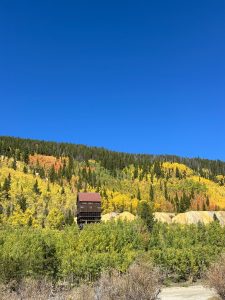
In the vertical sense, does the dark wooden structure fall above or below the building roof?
below

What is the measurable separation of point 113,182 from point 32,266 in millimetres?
123035

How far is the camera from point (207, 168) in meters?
197

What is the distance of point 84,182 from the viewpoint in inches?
5344

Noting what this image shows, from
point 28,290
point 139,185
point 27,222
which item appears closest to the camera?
point 28,290

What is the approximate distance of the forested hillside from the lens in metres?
97.6

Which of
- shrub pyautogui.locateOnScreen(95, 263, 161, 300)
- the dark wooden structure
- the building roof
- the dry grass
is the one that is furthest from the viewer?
the building roof

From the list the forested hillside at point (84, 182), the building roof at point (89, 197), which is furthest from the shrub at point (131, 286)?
the forested hillside at point (84, 182)

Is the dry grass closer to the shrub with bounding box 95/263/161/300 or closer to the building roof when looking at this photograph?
the shrub with bounding box 95/263/161/300

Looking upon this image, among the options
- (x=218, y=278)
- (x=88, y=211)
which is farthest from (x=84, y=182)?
(x=218, y=278)

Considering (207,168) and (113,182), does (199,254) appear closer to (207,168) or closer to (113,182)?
(113,182)

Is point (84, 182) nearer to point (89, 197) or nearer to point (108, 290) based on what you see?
point (89, 197)

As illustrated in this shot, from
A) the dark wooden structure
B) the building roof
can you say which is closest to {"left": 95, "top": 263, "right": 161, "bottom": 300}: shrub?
the dark wooden structure

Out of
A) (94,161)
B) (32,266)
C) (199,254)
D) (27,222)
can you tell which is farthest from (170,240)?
(94,161)

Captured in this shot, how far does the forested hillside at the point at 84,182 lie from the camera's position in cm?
9757
